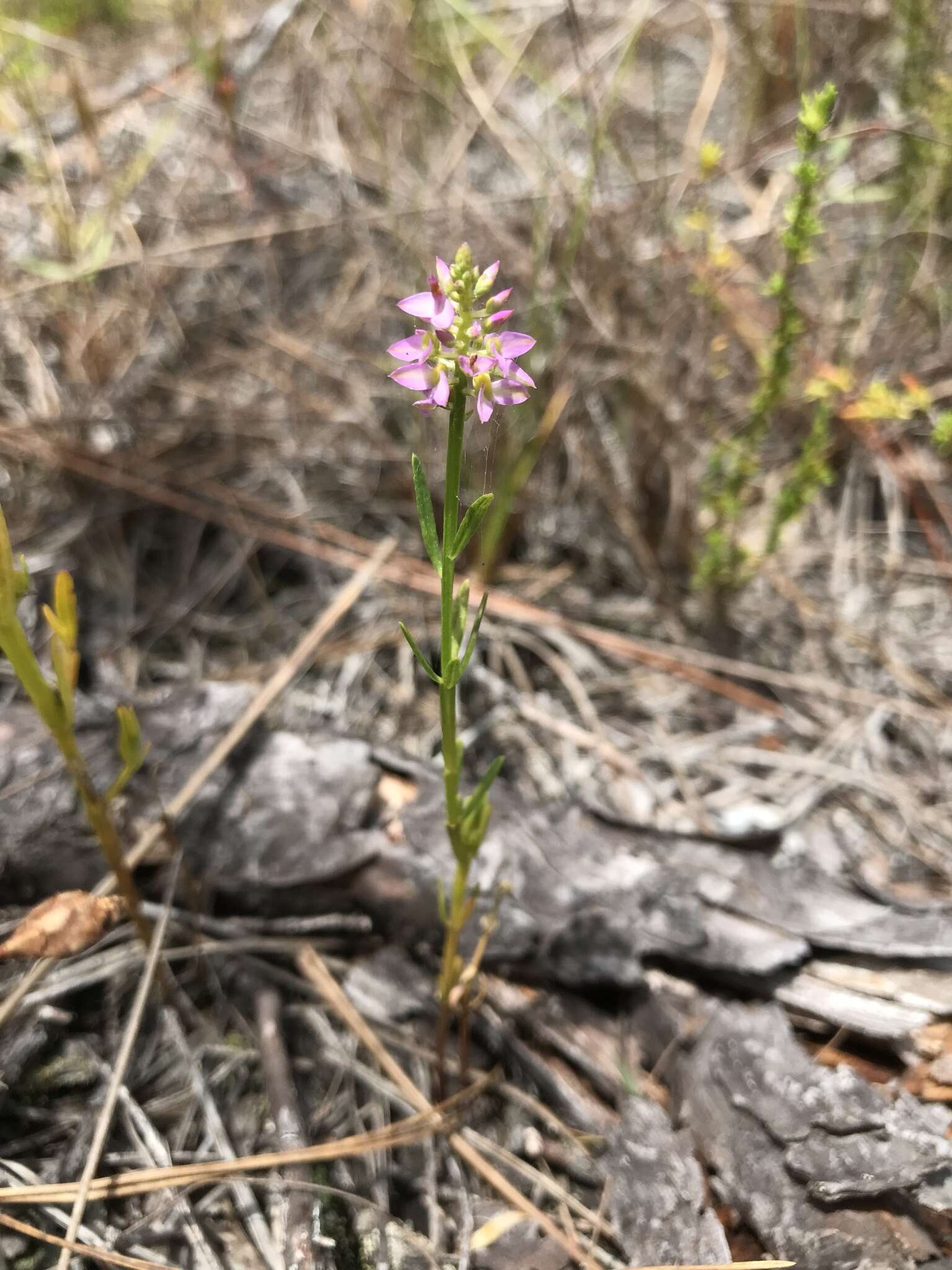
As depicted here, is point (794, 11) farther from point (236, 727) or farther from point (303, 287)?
point (236, 727)

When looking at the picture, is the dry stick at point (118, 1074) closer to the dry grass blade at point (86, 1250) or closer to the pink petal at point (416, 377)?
the dry grass blade at point (86, 1250)

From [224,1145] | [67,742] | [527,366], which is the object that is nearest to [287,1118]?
[224,1145]

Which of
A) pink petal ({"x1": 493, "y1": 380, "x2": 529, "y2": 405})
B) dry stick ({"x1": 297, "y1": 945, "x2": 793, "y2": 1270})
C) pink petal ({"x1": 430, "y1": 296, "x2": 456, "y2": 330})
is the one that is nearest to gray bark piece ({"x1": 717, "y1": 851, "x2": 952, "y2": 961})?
dry stick ({"x1": 297, "y1": 945, "x2": 793, "y2": 1270})

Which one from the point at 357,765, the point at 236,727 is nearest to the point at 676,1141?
the point at 357,765

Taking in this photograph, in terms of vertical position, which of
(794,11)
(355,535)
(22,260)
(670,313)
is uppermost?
(794,11)

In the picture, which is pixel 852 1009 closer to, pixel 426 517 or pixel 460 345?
pixel 426 517

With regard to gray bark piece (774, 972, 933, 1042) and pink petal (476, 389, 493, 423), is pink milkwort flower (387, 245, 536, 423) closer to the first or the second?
pink petal (476, 389, 493, 423)
